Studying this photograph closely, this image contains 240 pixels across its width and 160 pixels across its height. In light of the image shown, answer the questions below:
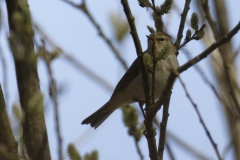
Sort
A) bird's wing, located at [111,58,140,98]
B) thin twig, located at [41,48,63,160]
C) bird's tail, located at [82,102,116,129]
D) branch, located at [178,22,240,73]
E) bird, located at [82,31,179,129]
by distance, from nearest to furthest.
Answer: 1. branch, located at [178,22,240,73]
2. thin twig, located at [41,48,63,160]
3. bird, located at [82,31,179,129]
4. bird's wing, located at [111,58,140,98]
5. bird's tail, located at [82,102,116,129]

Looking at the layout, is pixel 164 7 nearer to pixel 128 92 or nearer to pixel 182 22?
pixel 182 22

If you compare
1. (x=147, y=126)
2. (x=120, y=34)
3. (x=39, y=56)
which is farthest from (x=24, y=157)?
(x=120, y=34)

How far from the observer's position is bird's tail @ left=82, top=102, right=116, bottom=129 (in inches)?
208

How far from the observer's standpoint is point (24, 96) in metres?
3.32

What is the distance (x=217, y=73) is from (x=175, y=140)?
1.03m

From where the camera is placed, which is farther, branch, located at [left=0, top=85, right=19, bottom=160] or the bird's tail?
the bird's tail

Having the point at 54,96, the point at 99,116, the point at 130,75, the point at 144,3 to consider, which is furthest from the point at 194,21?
the point at 99,116

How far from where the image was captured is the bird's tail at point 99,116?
5.28 metres

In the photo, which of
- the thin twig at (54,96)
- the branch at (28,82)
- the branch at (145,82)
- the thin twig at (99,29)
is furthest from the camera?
the thin twig at (99,29)

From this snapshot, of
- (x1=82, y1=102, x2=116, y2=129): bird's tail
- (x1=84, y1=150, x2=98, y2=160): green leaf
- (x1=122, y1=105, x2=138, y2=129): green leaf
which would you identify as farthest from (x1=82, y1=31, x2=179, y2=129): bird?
(x1=84, y1=150, x2=98, y2=160): green leaf

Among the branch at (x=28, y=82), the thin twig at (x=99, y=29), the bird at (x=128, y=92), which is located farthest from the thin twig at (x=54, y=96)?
the bird at (x=128, y=92)

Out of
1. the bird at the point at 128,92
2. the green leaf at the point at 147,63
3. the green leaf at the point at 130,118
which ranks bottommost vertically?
the green leaf at the point at 130,118

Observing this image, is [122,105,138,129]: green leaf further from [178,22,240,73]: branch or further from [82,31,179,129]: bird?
[82,31,179,129]: bird

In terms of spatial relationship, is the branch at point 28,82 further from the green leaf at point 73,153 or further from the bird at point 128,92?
the bird at point 128,92
